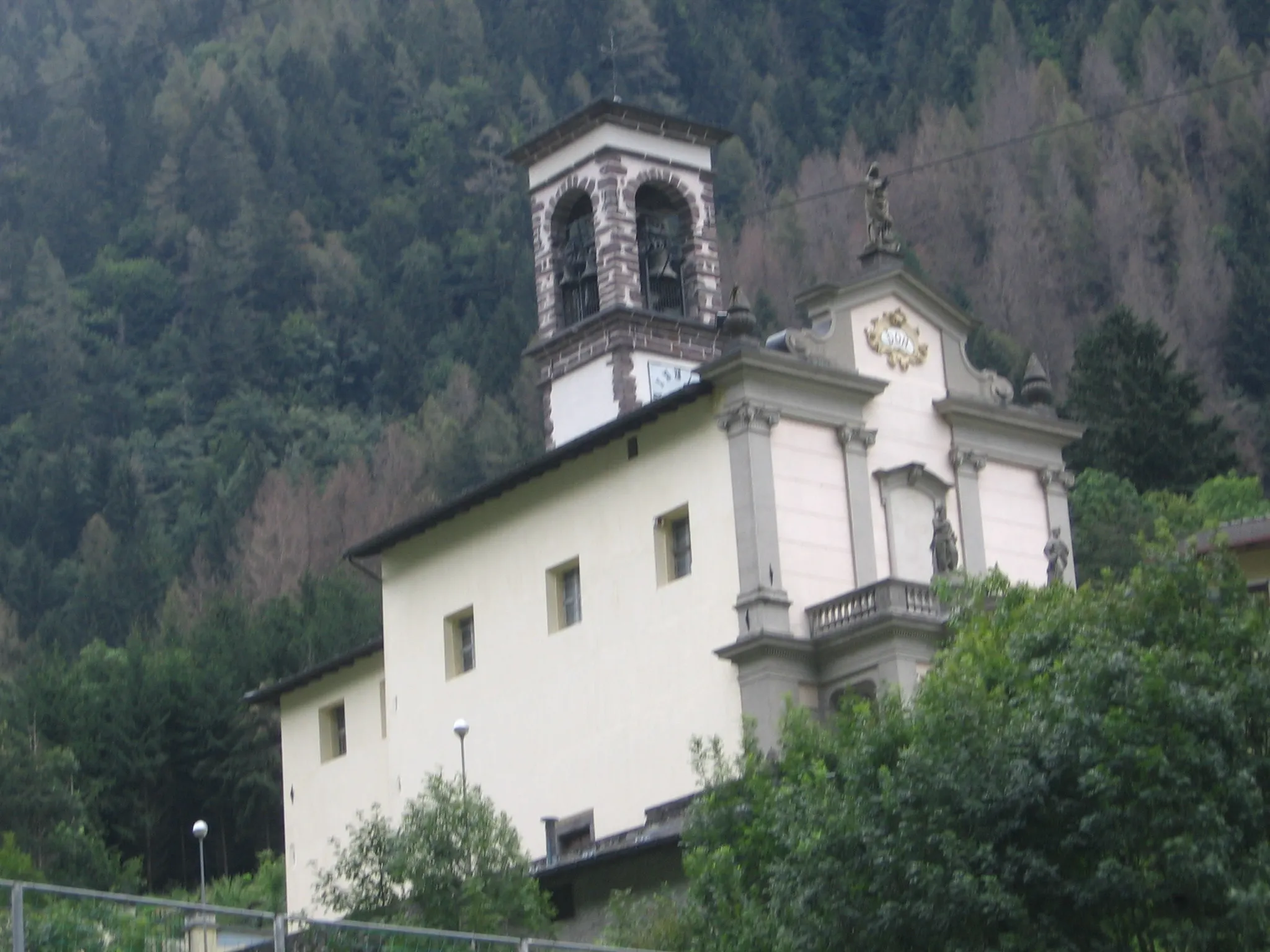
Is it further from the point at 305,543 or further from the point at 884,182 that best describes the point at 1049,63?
the point at 884,182

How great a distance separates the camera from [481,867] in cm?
4050

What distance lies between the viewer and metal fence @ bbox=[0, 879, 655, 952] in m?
24.1

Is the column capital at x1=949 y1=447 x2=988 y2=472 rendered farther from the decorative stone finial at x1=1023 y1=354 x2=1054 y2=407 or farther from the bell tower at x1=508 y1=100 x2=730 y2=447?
the bell tower at x1=508 y1=100 x2=730 y2=447

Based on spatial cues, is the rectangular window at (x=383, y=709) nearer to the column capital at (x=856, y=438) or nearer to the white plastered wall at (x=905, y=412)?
the column capital at (x=856, y=438)

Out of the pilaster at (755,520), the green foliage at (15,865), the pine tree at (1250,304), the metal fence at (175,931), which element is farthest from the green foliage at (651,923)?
the pine tree at (1250,304)

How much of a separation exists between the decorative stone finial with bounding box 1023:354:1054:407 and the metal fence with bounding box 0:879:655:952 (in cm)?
2907

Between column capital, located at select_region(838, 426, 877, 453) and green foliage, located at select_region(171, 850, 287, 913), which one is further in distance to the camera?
green foliage, located at select_region(171, 850, 287, 913)

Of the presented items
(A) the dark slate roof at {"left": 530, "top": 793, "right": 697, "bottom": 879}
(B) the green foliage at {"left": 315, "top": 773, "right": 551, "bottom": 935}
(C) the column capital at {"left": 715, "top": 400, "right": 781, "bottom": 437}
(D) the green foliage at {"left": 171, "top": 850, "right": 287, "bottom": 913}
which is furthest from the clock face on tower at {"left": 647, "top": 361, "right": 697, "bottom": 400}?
(B) the green foliage at {"left": 315, "top": 773, "right": 551, "bottom": 935}

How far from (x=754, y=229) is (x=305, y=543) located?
33.2 meters

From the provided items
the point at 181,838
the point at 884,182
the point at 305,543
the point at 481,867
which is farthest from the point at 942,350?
the point at 305,543

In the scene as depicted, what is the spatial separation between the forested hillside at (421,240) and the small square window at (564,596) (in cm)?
3558

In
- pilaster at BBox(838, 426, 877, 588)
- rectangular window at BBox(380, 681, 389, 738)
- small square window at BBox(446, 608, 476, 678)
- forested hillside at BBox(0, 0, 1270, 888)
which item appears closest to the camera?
pilaster at BBox(838, 426, 877, 588)

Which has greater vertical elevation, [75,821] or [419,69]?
[419,69]

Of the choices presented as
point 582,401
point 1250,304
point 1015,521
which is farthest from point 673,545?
point 1250,304
